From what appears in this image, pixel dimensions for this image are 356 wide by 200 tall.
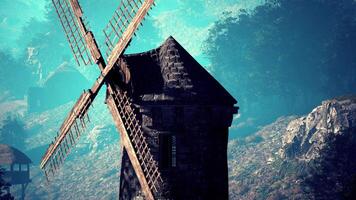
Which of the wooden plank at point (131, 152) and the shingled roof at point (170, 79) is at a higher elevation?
the shingled roof at point (170, 79)

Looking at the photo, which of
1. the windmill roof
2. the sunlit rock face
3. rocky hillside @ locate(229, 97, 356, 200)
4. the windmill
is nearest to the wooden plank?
the windmill

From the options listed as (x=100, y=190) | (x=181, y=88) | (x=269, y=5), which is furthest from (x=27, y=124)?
(x=181, y=88)

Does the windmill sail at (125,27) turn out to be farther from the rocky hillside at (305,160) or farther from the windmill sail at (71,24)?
the rocky hillside at (305,160)

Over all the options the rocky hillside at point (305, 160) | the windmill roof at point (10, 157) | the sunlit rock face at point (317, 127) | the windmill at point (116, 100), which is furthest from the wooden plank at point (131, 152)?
the windmill roof at point (10, 157)

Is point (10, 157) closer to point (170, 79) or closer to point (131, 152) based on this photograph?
point (131, 152)

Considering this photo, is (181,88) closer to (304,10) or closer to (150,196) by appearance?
(150,196)

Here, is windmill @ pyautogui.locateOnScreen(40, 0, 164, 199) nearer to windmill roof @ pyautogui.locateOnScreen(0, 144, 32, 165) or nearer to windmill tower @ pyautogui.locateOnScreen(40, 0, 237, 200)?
windmill tower @ pyautogui.locateOnScreen(40, 0, 237, 200)
